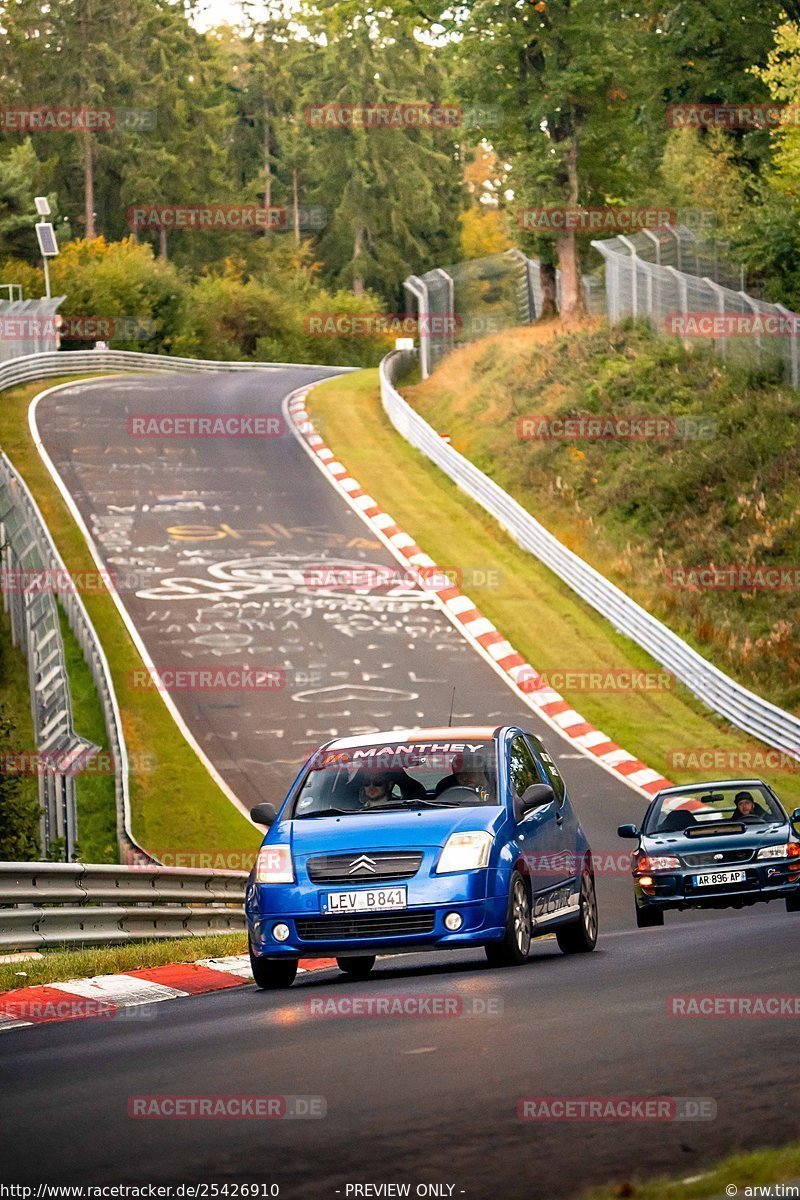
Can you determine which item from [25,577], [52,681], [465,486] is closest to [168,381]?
[465,486]

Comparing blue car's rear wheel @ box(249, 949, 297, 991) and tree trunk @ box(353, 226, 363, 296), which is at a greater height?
tree trunk @ box(353, 226, 363, 296)

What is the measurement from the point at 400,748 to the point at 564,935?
1.81 metres

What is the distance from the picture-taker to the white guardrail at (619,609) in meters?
27.3

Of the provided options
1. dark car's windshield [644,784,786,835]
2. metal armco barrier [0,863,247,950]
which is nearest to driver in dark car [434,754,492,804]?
metal armco barrier [0,863,247,950]

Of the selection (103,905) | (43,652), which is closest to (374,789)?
(103,905)

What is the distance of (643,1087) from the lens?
6535 millimetres

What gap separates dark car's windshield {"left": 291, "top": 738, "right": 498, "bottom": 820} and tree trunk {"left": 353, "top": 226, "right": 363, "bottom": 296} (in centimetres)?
9759

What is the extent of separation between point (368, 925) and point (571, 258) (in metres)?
45.2

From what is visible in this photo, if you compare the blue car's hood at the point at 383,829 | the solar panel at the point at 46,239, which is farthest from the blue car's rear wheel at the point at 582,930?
the solar panel at the point at 46,239

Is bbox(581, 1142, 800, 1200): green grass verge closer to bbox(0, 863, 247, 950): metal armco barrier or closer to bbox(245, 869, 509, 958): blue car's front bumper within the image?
bbox(245, 869, 509, 958): blue car's front bumper

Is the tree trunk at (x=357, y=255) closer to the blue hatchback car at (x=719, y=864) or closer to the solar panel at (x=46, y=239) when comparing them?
the solar panel at (x=46, y=239)

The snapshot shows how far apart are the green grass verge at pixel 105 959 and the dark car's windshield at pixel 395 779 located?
1452mm

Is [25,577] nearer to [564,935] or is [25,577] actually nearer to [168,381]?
[564,935]

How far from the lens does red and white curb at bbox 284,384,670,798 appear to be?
25.9 m
